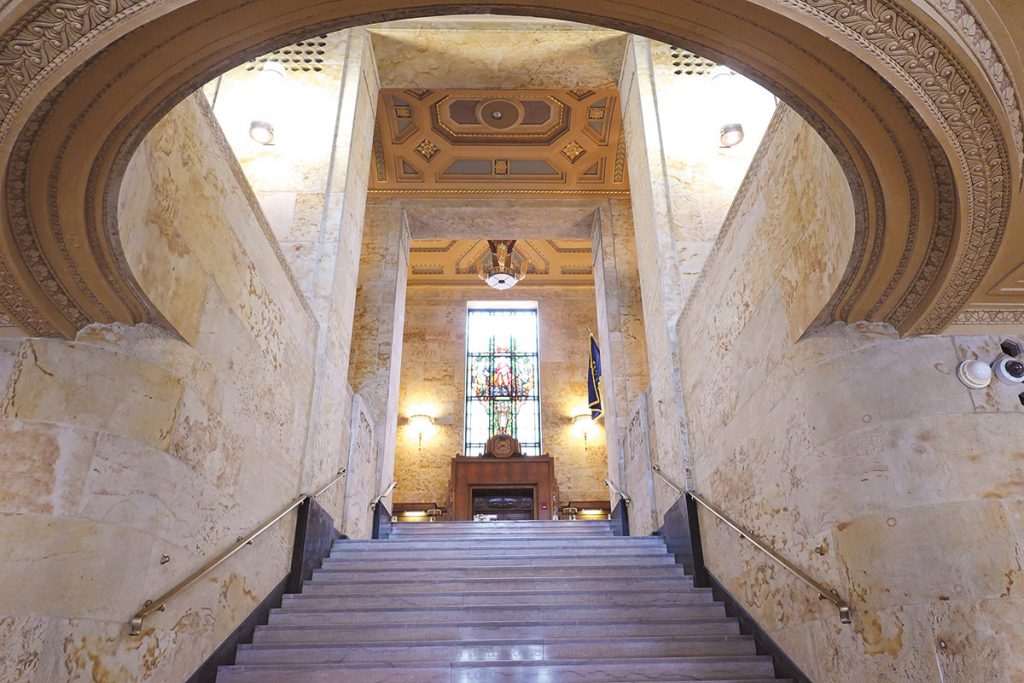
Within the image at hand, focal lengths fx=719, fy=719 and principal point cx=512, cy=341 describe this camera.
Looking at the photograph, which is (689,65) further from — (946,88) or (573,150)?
(946,88)

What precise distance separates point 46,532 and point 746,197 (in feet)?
13.1

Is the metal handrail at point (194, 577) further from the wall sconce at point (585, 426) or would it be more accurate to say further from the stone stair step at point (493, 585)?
the wall sconce at point (585, 426)

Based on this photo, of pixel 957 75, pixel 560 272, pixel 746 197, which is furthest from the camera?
pixel 560 272

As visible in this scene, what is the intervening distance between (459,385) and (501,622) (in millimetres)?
10258

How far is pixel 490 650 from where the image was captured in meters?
4.07

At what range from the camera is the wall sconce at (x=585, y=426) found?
14102 millimetres

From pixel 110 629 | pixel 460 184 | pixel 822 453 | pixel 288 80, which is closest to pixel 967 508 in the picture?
pixel 822 453

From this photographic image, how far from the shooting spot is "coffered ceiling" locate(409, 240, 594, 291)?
14.9m

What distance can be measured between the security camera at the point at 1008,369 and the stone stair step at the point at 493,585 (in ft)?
8.44

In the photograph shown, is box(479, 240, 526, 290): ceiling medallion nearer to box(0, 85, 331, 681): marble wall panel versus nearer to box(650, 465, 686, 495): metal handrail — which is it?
box(650, 465, 686, 495): metal handrail

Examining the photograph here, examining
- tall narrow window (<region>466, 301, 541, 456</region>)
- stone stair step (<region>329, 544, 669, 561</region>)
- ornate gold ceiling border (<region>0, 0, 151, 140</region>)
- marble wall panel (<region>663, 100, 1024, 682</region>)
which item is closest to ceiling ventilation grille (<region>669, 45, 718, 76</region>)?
marble wall panel (<region>663, 100, 1024, 682</region>)

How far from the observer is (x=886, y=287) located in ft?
10.3

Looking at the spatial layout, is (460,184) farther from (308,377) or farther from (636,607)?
(636,607)

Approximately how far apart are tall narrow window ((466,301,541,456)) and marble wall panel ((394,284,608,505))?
326mm
